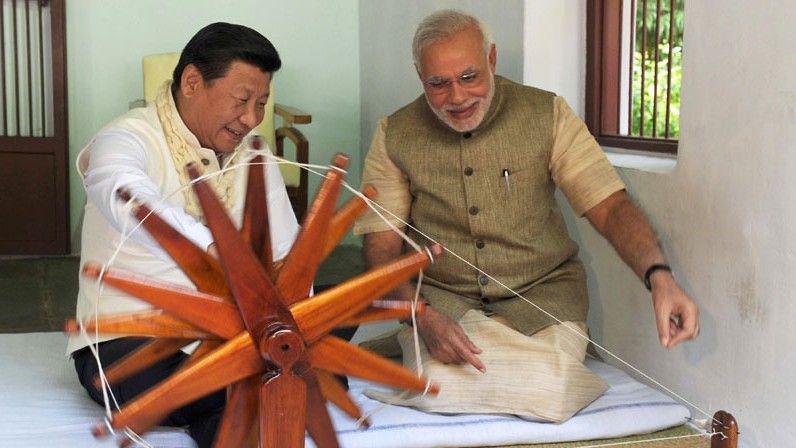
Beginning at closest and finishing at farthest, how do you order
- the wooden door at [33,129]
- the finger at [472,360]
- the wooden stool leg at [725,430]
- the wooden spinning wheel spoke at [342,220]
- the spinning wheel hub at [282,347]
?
the spinning wheel hub at [282,347]
the wooden spinning wheel spoke at [342,220]
the wooden stool leg at [725,430]
the finger at [472,360]
the wooden door at [33,129]

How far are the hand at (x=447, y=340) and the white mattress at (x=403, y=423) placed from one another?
0.13 meters

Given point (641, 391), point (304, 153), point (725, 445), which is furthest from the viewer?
point (304, 153)

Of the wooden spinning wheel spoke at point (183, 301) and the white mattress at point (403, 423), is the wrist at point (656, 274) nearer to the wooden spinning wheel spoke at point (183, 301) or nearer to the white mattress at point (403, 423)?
the white mattress at point (403, 423)

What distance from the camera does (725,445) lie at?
1.93 metres

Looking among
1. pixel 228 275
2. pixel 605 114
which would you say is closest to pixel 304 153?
pixel 605 114

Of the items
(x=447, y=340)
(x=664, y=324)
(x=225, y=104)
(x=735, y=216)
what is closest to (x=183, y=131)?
(x=225, y=104)

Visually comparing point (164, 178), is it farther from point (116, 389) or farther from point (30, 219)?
point (30, 219)

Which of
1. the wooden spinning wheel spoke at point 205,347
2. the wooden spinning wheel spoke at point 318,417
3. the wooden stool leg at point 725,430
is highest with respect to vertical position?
the wooden spinning wheel spoke at point 205,347

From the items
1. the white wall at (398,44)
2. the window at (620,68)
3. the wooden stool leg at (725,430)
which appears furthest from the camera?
the white wall at (398,44)

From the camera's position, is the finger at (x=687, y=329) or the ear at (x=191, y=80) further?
the ear at (x=191, y=80)

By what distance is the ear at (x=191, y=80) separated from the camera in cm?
230

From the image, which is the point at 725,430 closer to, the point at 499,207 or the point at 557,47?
the point at 499,207

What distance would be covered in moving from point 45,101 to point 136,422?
443cm

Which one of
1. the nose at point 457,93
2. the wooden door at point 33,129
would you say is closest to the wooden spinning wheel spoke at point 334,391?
the nose at point 457,93
